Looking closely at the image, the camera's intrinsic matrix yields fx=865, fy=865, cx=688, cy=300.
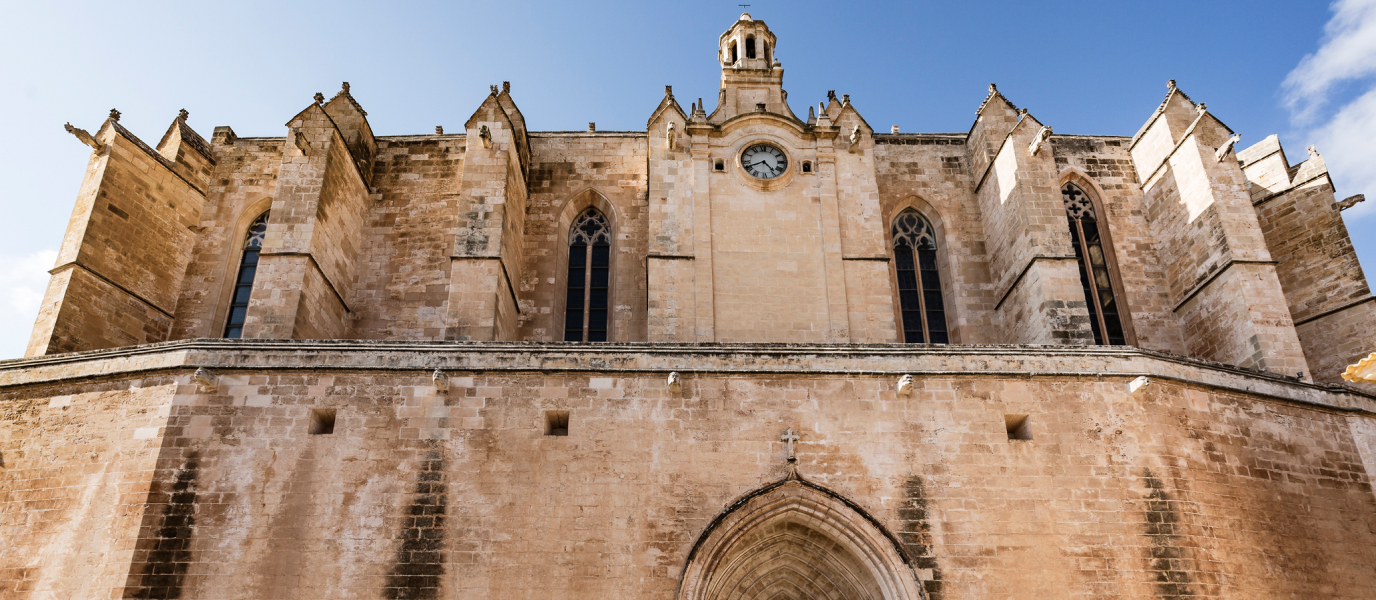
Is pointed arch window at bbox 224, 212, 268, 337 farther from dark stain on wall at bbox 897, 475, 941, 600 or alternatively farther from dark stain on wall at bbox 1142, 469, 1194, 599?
dark stain on wall at bbox 1142, 469, 1194, 599

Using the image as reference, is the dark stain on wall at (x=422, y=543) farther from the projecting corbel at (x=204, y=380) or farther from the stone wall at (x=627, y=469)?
the projecting corbel at (x=204, y=380)

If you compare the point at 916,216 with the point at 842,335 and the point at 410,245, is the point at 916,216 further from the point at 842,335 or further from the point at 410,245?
the point at 410,245

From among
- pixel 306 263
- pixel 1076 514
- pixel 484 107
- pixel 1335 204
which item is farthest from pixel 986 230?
pixel 306 263

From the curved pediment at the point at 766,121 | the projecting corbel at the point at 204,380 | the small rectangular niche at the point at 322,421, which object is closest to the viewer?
the projecting corbel at the point at 204,380

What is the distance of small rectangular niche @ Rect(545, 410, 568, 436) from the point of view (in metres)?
10.8

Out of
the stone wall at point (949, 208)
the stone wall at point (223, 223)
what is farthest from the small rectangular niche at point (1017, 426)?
the stone wall at point (223, 223)

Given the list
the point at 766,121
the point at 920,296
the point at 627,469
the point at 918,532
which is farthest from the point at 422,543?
the point at 920,296

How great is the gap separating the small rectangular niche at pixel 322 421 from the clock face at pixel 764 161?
26.8 feet

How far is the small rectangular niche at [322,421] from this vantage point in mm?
10664

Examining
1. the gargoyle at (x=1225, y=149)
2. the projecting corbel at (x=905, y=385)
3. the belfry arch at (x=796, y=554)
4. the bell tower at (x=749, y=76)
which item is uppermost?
the bell tower at (x=749, y=76)

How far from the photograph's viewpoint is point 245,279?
51.9 ft

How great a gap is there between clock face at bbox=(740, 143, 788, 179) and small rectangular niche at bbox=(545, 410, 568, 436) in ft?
21.2

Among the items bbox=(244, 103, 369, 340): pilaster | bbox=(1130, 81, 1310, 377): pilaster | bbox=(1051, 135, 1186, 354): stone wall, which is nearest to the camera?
bbox=(244, 103, 369, 340): pilaster

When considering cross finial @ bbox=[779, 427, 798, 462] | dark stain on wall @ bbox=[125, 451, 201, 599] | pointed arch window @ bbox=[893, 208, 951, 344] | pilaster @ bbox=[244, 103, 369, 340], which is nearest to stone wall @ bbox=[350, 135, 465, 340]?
pilaster @ bbox=[244, 103, 369, 340]
